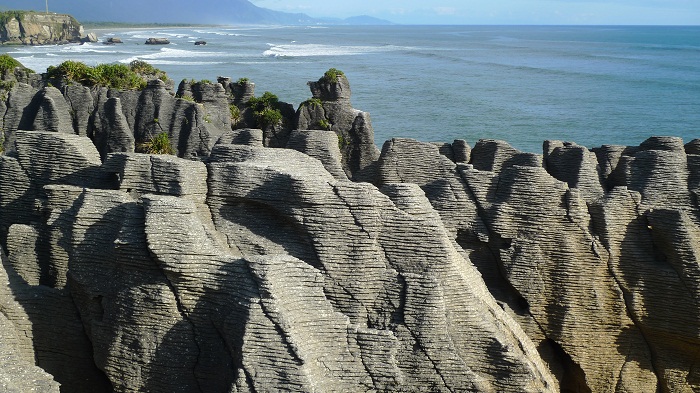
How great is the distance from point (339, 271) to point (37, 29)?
590ft

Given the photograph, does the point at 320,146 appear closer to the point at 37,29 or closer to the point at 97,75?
the point at 97,75

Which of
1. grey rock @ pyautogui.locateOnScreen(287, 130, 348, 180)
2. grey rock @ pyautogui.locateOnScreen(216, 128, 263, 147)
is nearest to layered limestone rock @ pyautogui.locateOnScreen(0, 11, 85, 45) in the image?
grey rock @ pyautogui.locateOnScreen(216, 128, 263, 147)

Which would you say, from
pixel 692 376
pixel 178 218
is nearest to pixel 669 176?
pixel 692 376

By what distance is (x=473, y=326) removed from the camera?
13227 millimetres

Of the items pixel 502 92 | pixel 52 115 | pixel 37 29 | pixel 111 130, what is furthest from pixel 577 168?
pixel 37 29

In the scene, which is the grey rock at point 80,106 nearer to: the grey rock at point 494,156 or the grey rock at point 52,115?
the grey rock at point 52,115

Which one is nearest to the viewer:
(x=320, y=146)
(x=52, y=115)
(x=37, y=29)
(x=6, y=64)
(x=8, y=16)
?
(x=320, y=146)

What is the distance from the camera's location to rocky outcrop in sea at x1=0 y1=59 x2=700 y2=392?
12148 millimetres

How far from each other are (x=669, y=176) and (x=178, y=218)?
13718 millimetres

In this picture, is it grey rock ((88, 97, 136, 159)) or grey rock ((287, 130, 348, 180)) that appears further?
grey rock ((88, 97, 136, 159))

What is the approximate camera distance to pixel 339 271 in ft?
43.7

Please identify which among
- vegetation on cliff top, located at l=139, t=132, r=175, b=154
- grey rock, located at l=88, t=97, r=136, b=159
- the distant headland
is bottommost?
Answer: the distant headland

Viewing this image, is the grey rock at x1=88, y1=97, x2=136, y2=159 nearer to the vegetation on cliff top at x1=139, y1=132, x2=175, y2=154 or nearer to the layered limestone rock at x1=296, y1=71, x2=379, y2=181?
the vegetation on cliff top at x1=139, y1=132, x2=175, y2=154

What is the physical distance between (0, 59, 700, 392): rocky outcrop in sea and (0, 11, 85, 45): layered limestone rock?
166638 millimetres
